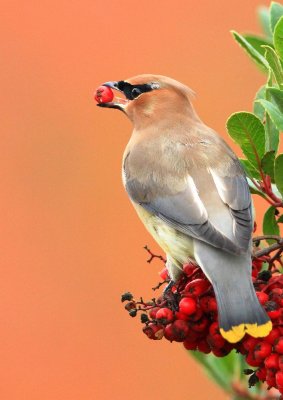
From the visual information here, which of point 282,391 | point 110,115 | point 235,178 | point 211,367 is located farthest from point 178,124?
point 110,115

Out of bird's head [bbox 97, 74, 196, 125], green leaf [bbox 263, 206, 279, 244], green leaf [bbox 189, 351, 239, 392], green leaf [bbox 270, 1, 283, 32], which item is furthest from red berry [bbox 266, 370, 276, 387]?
bird's head [bbox 97, 74, 196, 125]

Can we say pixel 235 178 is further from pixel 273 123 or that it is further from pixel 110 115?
pixel 110 115

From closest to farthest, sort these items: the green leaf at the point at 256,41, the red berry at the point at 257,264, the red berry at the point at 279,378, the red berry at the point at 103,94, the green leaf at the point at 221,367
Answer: the red berry at the point at 279,378, the red berry at the point at 257,264, the green leaf at the point at 256,41, the green leaf at the point at 221,367, the red berry at the point at 103,94

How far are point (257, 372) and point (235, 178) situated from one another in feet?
2.66

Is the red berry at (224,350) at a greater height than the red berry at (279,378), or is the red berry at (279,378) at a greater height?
the red berry at (224,350)

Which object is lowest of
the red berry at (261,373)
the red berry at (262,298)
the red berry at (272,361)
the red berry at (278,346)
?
the red berry at (261,373)

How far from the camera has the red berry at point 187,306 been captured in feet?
9.55

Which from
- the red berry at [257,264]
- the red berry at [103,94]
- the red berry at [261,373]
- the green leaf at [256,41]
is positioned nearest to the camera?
the red berry at [261,373]

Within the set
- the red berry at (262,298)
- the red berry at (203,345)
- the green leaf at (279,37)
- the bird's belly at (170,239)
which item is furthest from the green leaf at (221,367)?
the green leaf at (279,37)

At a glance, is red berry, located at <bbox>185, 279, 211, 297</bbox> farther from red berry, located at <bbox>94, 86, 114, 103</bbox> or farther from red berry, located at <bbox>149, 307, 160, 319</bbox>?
red berry, located at <bbox>94, 86, 114, 103</bbox>

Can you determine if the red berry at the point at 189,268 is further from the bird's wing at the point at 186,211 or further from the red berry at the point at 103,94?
the red berry at the point at 103,94

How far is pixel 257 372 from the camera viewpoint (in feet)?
9.41

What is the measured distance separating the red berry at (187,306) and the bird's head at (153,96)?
118cm

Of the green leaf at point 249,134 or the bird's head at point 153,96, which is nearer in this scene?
the green leaf at point 249,134
